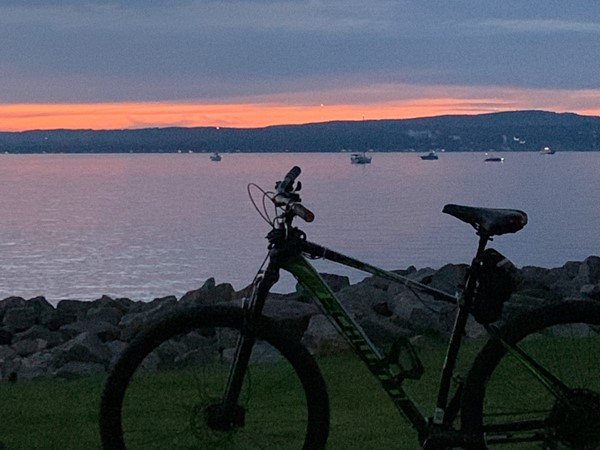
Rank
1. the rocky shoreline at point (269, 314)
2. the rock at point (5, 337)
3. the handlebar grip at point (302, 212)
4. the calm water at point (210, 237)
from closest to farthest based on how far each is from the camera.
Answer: the handlebar grip at point (302, 212) < the rocky shoreline at point (269, 314) < the rock at point (5, 337) < the calm water at point (210, 237)

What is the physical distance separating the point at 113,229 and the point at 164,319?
32752 mm

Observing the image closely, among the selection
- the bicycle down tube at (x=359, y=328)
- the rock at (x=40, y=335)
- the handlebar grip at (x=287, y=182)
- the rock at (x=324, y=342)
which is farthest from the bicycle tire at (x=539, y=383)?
the rock at (x=40, y=335)

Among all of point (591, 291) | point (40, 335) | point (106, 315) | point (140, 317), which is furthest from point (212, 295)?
point (591, 291)

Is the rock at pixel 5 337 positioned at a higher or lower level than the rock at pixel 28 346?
lower

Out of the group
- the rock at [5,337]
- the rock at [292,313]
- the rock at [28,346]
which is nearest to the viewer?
the rock at [292,313]

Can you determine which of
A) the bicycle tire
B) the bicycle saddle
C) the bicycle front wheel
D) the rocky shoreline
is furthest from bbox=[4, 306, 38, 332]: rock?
the bicycle saddle

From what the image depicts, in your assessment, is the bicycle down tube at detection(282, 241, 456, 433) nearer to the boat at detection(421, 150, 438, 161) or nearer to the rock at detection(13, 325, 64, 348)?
the rock at detection(13, 325, 64, 348)

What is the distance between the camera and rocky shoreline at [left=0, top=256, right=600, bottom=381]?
34.9 ft

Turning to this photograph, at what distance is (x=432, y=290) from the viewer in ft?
15.4

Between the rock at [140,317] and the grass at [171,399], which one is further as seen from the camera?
the rock at [140,317]

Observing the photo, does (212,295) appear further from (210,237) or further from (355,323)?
(210,237)

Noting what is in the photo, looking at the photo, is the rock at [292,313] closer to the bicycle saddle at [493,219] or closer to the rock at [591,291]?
the rock at [591,291]

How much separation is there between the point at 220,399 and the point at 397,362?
0.71m

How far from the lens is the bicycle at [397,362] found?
4641 millimetres
